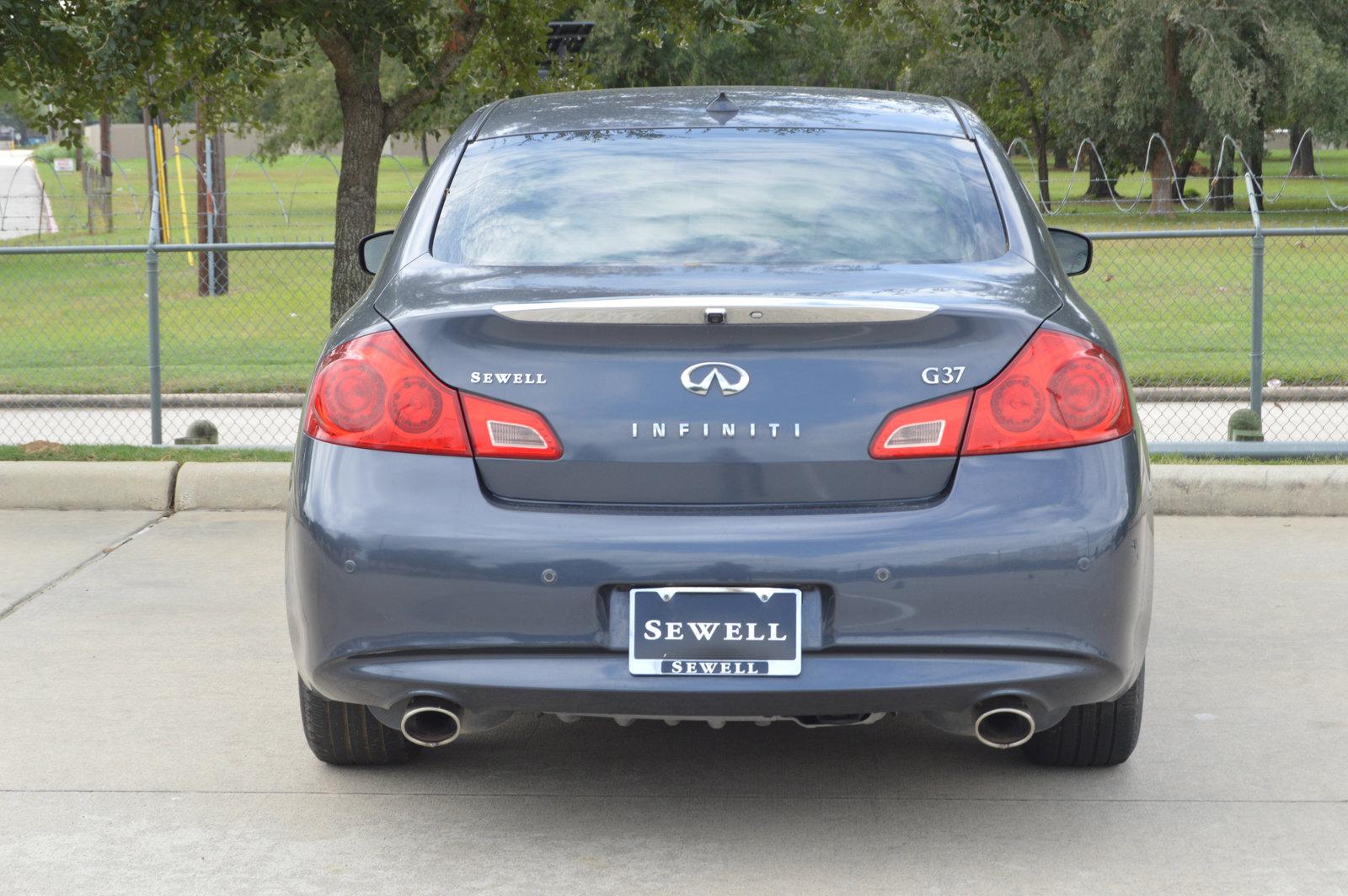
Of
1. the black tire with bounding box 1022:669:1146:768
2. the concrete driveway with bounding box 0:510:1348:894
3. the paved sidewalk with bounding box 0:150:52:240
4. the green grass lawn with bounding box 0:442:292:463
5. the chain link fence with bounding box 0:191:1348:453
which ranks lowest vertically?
the paved sidewalk with bounding box 0:150:52:240

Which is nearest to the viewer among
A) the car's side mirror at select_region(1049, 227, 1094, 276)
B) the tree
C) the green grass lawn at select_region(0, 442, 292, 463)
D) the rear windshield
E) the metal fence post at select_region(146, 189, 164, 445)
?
the rear windshield

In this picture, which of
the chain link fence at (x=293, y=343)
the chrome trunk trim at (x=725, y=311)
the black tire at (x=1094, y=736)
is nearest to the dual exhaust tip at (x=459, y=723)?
the black tire at (x=1094, y=736)

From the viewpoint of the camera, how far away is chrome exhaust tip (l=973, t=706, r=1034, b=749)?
359 cm

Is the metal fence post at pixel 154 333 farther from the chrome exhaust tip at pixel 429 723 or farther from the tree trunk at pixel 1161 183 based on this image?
the tree trunk at pixel 1161 183

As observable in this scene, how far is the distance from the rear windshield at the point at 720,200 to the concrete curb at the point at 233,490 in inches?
145

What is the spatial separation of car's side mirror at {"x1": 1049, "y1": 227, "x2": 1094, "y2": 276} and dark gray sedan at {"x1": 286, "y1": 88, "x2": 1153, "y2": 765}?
1.44 meters

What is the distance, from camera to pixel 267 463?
807 centimetres

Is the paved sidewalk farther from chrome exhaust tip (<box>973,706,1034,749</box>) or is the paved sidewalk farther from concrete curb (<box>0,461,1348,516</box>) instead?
chrome exhaust tip (<box>973,706,1034,749</box>)

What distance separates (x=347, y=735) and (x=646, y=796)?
2.53 ft

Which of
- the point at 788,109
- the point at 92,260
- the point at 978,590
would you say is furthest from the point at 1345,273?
the point at 92,260

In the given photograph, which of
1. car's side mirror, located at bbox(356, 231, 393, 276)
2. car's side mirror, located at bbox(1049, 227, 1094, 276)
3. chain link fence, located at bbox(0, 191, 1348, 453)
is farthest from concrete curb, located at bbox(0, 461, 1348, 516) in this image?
car's side mirror, located at bbox(356, 231, 393, 276)

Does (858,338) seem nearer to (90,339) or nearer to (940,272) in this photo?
(940,272)

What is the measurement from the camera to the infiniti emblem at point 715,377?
11.4 ft

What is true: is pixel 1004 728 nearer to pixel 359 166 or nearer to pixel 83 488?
pixel 83 488
